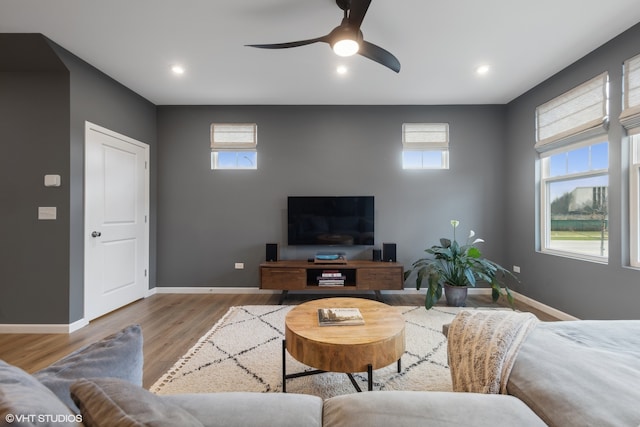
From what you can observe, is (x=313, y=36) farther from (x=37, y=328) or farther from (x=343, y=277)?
(x=37, y=328)

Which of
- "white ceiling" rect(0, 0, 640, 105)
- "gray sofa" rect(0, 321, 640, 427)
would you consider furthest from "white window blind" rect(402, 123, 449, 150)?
"gray sofa" rect(0, 321, 640, 427)

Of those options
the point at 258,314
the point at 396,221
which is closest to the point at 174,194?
the point at 258,314

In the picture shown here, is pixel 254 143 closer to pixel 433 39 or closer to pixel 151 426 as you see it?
pixel 433 39

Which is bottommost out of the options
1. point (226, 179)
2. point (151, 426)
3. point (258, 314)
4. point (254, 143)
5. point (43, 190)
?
point (258, 314)

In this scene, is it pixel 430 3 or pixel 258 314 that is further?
pixel 258 314

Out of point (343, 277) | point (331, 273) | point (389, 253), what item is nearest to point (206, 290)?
point (331, 273)

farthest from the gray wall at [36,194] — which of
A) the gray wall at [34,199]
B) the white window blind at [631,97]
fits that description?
the white window blind at [631,97]

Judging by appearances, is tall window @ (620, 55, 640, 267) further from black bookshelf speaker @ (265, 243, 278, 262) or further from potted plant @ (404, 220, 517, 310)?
black bookshelf speaker @ (265, 243, 278, 262)

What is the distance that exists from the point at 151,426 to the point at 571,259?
3.82m

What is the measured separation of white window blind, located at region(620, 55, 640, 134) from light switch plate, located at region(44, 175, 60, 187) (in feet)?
17.0

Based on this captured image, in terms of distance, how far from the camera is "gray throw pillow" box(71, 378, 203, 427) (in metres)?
0.54

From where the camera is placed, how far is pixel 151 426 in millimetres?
521
